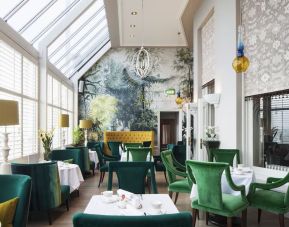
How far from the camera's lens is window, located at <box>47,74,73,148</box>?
A: 391 inches

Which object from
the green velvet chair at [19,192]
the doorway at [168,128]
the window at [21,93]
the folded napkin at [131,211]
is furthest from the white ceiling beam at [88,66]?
the folded napkin at [131,211]

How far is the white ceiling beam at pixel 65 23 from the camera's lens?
26.9ft

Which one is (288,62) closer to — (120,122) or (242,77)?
(242,77)

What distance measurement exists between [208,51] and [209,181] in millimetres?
5848

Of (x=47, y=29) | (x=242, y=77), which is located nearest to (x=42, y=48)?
(x=47, y=29)

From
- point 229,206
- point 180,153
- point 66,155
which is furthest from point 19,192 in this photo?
point 180,153

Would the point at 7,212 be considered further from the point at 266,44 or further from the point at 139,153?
the point at 266,44

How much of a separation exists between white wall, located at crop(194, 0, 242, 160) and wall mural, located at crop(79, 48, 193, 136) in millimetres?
6286

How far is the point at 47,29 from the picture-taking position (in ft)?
28.3

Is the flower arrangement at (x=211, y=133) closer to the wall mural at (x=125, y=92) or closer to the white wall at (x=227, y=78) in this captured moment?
the white wall at (x=227, y=78)

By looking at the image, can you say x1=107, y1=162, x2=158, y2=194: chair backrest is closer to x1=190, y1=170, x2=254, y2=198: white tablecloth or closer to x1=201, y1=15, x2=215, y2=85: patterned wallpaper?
x1=190, y1=170, x2=254, y2=198: white tablecloth

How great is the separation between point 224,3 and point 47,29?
4546 mm

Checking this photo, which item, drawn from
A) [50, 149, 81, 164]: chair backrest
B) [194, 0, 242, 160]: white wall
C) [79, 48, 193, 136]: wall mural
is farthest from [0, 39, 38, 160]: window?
[79, 48, 193, 136]: wall mural

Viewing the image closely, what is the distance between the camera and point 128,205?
2.50 m
